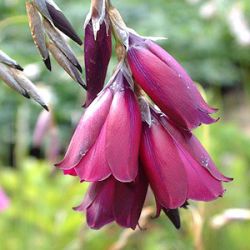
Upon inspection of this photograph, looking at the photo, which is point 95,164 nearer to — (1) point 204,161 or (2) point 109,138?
(2) point 109,138

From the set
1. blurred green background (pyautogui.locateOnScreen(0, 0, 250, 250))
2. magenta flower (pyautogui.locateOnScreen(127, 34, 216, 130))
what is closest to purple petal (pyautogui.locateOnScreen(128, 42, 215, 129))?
magenta flower (pyautogui.locateOnScreen(127, 34, 216, 130))

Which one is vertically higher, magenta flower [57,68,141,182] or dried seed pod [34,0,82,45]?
dried seed pod [34,0,82,45]

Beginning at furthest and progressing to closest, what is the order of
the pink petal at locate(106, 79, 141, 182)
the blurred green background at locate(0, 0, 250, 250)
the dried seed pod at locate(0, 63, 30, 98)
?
the blurred green background at locate(0, 0, 250, 250) → the dried seed pod at locate(0, 63, 30, 98) → the pink petal at locate(106, 79, 141, 182)

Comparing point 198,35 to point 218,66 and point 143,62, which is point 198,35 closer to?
point 218,66

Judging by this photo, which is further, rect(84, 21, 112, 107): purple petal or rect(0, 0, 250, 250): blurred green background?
rect(0, 0, 250, 250): blurred green background

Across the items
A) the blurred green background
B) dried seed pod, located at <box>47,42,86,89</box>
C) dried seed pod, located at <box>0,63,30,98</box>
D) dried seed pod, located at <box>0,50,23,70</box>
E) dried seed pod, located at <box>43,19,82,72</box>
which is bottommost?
the blurred green background

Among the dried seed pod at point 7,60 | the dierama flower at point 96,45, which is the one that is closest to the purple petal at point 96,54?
the dierama flower at point 96,45

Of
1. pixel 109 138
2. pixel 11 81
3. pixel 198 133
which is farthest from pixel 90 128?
pixel 198 133

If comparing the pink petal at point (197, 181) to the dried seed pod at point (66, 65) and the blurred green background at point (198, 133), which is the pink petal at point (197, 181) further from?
the blurred green background at point (198, 133)

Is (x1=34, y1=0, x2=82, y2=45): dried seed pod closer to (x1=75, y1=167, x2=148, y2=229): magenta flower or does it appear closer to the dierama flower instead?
the dierama flower
